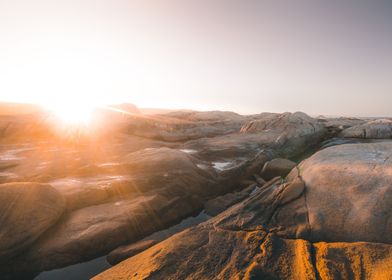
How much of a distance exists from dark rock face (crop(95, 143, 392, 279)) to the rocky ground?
28 mm

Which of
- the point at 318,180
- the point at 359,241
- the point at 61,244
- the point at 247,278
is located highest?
the point at 318,180

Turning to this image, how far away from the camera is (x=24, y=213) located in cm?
759

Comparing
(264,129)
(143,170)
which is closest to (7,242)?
(143,170)

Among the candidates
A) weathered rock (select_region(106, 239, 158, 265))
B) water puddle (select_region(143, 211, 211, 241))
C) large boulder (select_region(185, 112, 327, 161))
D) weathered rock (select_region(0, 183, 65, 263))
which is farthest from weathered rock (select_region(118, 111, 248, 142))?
weathered rock (select_region(106, 239, 158, 265))

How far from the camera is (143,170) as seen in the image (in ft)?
39.3

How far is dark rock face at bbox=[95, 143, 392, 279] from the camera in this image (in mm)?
5301

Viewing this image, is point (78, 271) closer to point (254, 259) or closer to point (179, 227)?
point (179, 227)

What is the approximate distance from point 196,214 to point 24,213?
252 inches

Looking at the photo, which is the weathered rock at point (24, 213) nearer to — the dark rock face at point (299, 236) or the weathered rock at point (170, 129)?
the dark rock face at point (299, 236)

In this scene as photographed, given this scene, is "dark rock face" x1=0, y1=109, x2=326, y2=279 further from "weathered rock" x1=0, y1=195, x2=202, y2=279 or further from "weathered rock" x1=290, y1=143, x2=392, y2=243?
"weathered rock" x1=290, y1=143, x2=392, y2=243

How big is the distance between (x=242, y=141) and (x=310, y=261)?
45.3ft

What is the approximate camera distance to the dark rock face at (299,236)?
17.4 ft

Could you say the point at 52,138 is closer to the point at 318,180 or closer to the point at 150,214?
the point at 150,214

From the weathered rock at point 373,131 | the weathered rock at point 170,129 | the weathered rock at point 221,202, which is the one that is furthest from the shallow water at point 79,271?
the weathered rock at point 373,131
